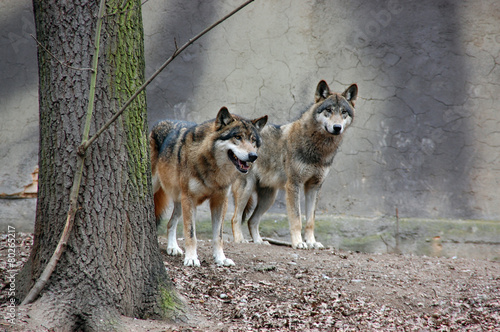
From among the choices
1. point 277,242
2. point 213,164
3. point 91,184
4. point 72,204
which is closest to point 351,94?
point 277,242

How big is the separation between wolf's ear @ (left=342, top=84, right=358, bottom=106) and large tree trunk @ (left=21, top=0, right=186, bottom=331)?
4.10 meters

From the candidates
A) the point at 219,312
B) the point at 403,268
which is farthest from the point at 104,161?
the point at 403,268

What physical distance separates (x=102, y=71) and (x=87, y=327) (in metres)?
1.61

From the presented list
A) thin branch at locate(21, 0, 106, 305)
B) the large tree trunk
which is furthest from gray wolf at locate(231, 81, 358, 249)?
thin branch at locate(21, 0, 106, 305)

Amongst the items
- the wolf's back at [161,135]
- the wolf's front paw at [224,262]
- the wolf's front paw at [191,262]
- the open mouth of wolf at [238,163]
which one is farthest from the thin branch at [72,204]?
the wolf's back at [161,135]

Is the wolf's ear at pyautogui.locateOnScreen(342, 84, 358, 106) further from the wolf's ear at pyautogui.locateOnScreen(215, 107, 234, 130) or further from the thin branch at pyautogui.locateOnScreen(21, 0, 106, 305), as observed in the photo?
the thin branch at pyautogui.locateOnScreen(21, 0, 106, 305)

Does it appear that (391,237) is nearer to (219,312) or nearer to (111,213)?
(219,312)

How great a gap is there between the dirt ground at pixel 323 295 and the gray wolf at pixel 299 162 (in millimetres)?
1223

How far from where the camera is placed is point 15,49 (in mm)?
7047

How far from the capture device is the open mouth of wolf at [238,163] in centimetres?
467

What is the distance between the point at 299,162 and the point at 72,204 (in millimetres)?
4302

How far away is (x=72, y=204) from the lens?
2883 millimetres

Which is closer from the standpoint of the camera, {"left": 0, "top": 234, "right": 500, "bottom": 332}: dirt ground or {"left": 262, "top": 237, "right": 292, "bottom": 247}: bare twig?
{"left": 0, "top": 234, "right": 500, "bottom": 332}: dirt ground

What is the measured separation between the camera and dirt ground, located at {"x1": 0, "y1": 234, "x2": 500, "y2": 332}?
134 inches
